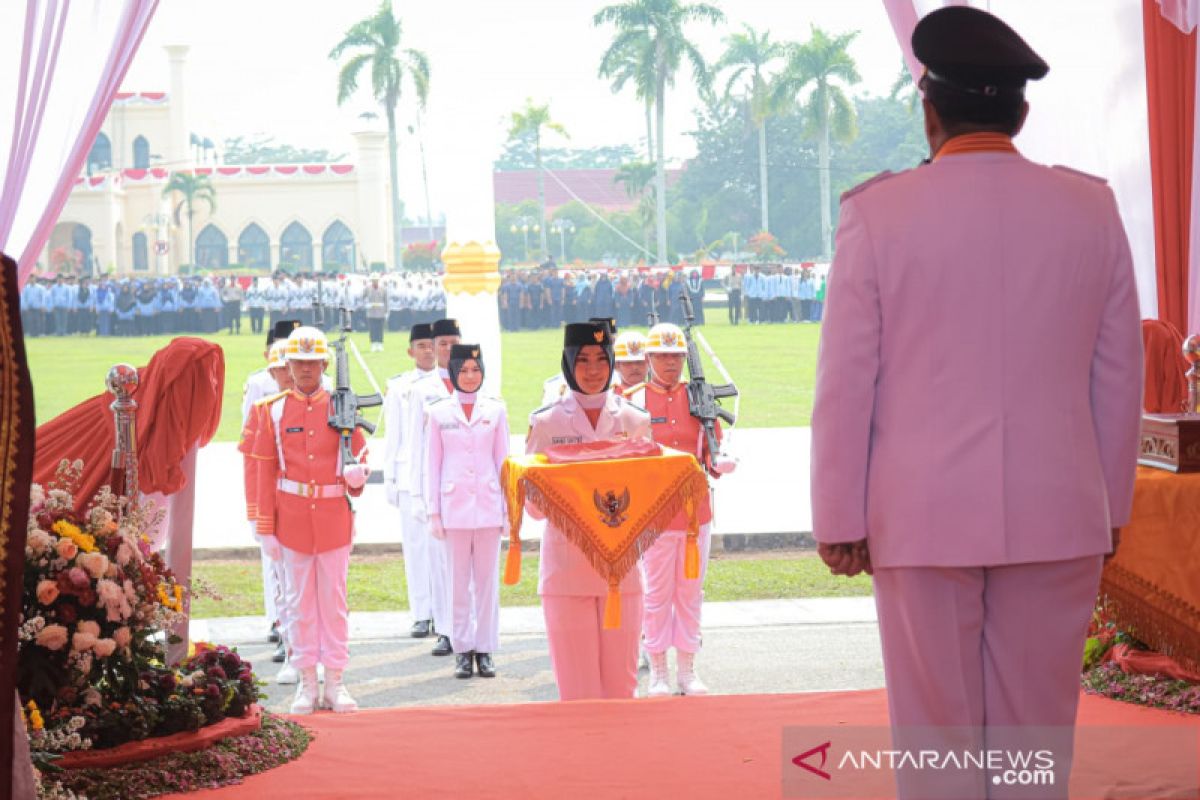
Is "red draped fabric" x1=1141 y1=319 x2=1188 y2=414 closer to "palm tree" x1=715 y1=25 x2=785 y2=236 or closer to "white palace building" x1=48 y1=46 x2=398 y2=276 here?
"palm tree" x1=715 y1=25 x2=785 y2=236

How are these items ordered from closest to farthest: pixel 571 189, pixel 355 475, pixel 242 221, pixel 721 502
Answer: pixel 355 475
pixel 721 502
pixel 571 189
pixel 242 221

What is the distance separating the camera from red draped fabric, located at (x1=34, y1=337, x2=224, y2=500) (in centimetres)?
523

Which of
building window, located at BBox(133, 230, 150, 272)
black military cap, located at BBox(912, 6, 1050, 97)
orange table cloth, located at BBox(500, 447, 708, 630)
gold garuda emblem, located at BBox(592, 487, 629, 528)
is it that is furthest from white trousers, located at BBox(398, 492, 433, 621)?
building window, located at BBox(133, 230, 150, 272)

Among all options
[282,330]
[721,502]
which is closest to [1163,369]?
[282,330]

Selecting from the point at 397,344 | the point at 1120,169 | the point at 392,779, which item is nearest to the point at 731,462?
the point at 1120,169

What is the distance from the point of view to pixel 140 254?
5431cm

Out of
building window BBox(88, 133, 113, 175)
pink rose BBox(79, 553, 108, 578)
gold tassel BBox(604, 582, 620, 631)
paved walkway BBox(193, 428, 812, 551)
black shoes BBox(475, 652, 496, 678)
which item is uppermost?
building window BBox(88, 133, 113, 175)

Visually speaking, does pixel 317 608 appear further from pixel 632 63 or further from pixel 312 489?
pixel 632 63

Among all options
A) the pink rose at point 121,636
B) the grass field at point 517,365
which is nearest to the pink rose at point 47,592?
the pink rose at point 121,636

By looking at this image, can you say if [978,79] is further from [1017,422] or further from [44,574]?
[44,574]

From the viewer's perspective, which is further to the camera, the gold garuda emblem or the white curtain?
the white curtain

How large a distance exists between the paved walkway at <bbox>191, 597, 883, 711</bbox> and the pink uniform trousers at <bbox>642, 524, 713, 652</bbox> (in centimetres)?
31

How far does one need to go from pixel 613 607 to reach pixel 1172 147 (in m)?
3.35

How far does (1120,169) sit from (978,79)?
4.34 metres
